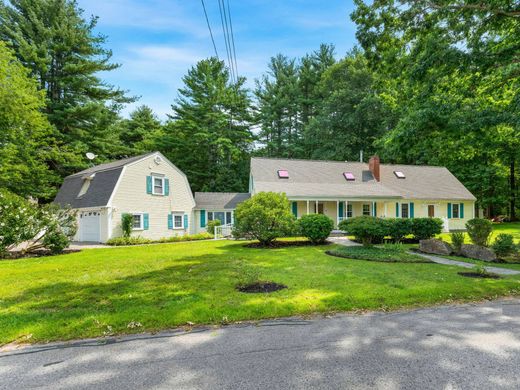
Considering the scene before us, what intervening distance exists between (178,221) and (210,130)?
561 inches

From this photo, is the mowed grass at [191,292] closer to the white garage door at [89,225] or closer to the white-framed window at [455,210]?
the white garage door at [89,225]

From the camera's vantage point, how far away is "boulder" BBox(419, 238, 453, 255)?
35.3 feet

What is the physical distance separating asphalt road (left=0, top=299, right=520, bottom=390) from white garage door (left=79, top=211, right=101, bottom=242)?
15.9 m

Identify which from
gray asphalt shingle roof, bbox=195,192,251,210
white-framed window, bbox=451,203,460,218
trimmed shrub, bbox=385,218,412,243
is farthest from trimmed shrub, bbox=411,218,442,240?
gray asphalt shingle roof, bbox=195,192,251,210

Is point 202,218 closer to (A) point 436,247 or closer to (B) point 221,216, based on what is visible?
(B) point 221,216

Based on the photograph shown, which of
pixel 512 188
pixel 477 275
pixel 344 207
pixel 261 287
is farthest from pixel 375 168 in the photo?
pixel 261 287

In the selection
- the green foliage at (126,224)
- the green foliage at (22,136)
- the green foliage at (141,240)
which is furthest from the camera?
the green foliage at (126,224)

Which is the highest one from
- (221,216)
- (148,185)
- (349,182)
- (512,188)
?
(349,182)

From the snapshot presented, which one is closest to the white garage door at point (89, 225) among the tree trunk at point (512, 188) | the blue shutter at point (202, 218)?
the blue shutter at point (202, 218)

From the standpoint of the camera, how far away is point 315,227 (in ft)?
44.3

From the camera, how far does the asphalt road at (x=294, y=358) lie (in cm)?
270

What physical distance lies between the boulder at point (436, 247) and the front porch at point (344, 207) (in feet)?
32.1

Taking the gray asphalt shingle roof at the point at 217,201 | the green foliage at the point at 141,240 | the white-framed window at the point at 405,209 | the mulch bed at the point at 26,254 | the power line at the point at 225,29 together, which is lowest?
the green foliage at the point at 141,240

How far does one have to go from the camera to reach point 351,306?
15.8 feet
